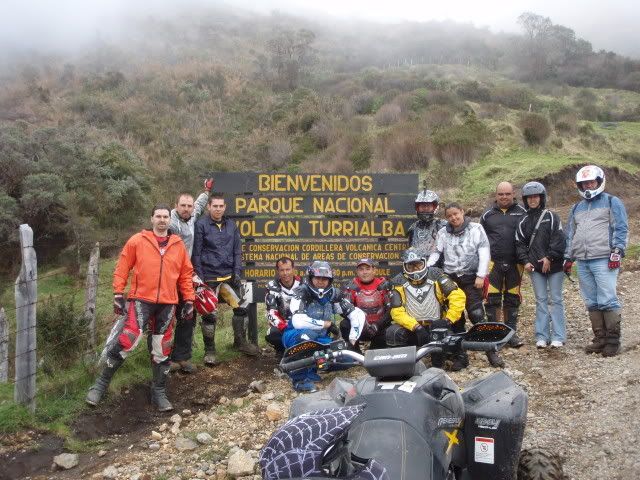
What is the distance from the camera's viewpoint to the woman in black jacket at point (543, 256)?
690 cm

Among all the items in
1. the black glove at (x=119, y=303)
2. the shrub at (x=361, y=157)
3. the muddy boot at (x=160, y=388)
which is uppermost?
the shrub at (x=361, y=157)

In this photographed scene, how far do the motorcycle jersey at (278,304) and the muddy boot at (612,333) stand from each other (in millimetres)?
3213

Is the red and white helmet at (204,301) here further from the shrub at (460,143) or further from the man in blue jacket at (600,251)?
the shrub at (460,143)

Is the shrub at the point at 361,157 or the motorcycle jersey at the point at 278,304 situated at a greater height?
the shrub at the point at 361,157

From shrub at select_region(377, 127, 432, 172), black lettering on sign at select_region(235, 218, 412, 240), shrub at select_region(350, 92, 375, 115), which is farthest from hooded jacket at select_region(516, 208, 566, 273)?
shrub at select_region(350, 92, 375, 115)

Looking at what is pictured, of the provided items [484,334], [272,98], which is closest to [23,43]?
[272,98]

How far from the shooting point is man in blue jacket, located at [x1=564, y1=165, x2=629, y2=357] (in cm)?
636

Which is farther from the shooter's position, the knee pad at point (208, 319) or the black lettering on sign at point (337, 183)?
the black lettering on sign at point (337, 183)

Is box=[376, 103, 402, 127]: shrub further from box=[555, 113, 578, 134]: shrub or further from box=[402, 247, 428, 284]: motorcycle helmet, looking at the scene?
box=[402, 247, 428, 284]: motorcycle helmet

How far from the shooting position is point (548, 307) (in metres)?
7.09

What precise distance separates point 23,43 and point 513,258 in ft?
250

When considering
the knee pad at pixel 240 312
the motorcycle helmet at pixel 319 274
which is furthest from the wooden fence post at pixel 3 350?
the motorcycle helmet at pixel 319 274

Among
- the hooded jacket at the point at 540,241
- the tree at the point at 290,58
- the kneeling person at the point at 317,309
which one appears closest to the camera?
the kneeling person at the point at 317,309

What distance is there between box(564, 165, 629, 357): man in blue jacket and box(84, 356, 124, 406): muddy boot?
472 centimetres
